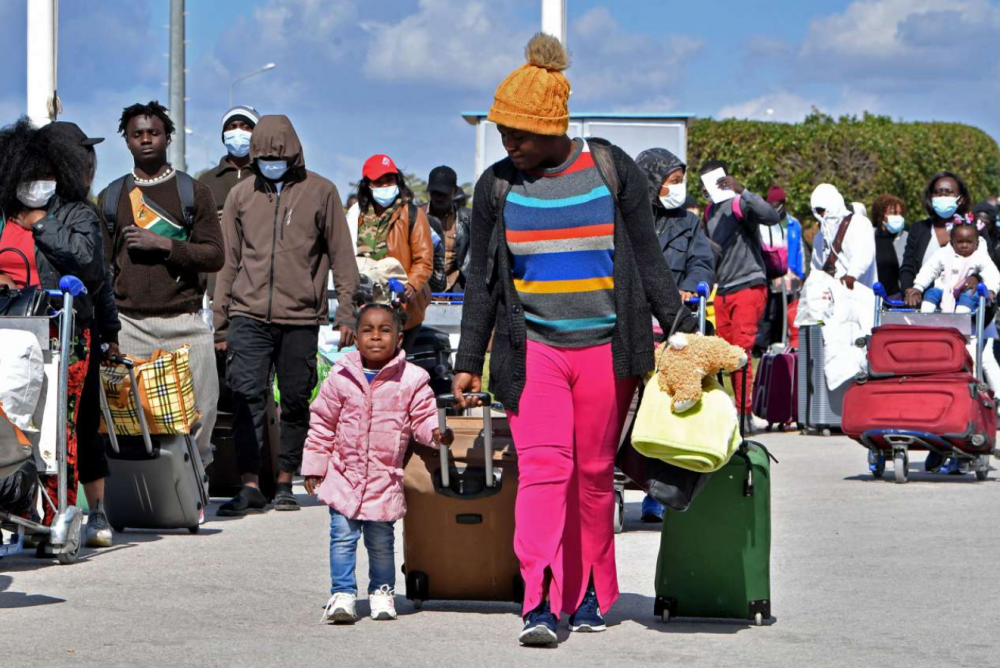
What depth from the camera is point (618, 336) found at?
22.0 feet

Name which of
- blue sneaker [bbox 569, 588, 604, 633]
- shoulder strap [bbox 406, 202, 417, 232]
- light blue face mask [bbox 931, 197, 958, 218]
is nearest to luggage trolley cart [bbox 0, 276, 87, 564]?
blue sneaker [bbox 569, 588, 604, 633]

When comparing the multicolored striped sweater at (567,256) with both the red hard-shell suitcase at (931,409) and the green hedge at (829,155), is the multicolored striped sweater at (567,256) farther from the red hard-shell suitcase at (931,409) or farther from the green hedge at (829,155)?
the green hedge at (829,155)

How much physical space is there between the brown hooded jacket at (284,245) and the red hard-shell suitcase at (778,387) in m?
6.53

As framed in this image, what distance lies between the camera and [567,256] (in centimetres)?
673

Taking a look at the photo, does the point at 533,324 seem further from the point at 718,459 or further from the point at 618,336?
the point at 718,459

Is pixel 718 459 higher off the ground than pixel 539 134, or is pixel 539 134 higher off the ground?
pixel 539 134

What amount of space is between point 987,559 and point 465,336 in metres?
3.24

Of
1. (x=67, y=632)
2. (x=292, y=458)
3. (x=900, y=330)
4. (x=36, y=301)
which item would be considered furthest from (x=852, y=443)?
(x=67, y=632)

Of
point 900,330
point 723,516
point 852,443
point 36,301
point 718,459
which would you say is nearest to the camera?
point 718,459

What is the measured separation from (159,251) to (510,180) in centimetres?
362

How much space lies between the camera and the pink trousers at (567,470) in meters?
6.62

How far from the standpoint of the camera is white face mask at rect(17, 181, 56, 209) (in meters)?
8.91

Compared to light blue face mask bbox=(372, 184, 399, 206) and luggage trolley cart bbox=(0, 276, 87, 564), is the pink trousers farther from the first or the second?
light blue face mask bbox=(372, 184, 399, 206)

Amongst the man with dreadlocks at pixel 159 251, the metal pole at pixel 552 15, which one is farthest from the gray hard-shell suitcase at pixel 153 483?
the metal pole at pixel 552 15
